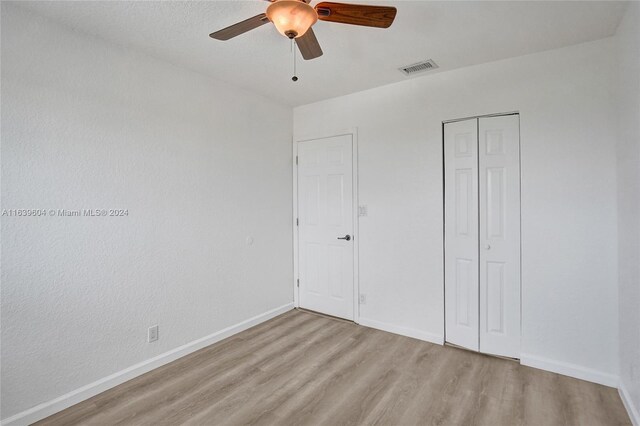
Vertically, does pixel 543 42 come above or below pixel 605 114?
above

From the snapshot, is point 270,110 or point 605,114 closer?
point 605,114

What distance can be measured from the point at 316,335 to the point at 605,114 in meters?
3.13

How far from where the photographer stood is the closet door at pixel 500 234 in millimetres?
2754

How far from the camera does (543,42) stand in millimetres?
2475

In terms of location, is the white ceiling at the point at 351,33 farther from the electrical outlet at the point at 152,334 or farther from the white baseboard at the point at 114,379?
the white baseboard at the point at 114,379

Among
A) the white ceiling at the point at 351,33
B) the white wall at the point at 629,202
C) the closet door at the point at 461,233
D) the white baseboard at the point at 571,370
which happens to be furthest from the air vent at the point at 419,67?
the white baseboard at the point at 571,370

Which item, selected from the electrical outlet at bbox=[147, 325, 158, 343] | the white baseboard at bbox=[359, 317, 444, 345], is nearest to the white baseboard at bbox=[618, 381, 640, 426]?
the white baseboard at bbox=[359, 317, 444, 345]

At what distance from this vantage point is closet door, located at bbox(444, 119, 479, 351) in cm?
294

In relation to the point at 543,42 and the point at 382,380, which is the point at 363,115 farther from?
the point at 382,380

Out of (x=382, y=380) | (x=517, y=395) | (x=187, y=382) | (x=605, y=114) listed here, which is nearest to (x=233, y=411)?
(x=187, y=382)

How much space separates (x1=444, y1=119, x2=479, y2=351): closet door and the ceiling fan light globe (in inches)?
75.7

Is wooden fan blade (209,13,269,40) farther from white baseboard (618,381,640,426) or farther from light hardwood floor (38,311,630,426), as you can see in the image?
white baseboard (618,381,640,426)

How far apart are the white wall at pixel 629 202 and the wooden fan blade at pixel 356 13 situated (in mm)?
1473

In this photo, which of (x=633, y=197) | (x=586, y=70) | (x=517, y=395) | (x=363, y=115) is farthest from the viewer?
(x=363, y=115)
